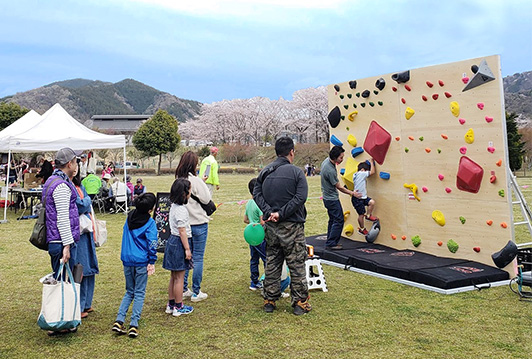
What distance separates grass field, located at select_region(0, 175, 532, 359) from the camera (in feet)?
11.9

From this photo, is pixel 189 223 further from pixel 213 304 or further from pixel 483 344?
pixel 483 344

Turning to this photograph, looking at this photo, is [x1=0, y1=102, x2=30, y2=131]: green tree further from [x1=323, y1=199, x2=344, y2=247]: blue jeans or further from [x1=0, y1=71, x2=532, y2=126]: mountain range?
[x1=0, y1=71, x2=532, y2=126]: mountain range

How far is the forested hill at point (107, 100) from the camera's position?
108812 millimetres

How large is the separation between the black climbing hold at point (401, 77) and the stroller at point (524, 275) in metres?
2.90

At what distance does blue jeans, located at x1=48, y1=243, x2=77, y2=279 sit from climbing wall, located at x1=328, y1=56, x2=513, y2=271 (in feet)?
15.5

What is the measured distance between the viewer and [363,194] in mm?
7414

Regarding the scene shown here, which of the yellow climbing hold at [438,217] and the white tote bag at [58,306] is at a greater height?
the yellow climbing hold at [438,217]

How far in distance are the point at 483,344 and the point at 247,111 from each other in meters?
55.4

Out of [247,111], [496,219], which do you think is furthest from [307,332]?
[247,111]

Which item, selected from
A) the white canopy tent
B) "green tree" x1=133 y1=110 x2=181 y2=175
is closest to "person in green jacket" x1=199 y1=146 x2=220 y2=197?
the white canopy tent

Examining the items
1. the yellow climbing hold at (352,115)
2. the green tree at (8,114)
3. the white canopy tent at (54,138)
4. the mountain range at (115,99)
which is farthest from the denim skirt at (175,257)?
the mountain range at (115,99)

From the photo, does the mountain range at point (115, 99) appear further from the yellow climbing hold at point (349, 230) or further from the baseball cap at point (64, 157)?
the baseball cap at point (64, 157)

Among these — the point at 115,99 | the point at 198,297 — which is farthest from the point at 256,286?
the point at 115,99

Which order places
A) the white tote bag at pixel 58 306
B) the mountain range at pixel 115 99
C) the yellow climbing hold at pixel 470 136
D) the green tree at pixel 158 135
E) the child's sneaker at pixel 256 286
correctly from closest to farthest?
1. the white tote bag at pixel 58 306
2. the child's sneaker at pixel 256 286
3. the yellow climbing hold at pixel 470 136
4. the green tree at pixel 158 135
5. the mountain range at pixel 115 99
